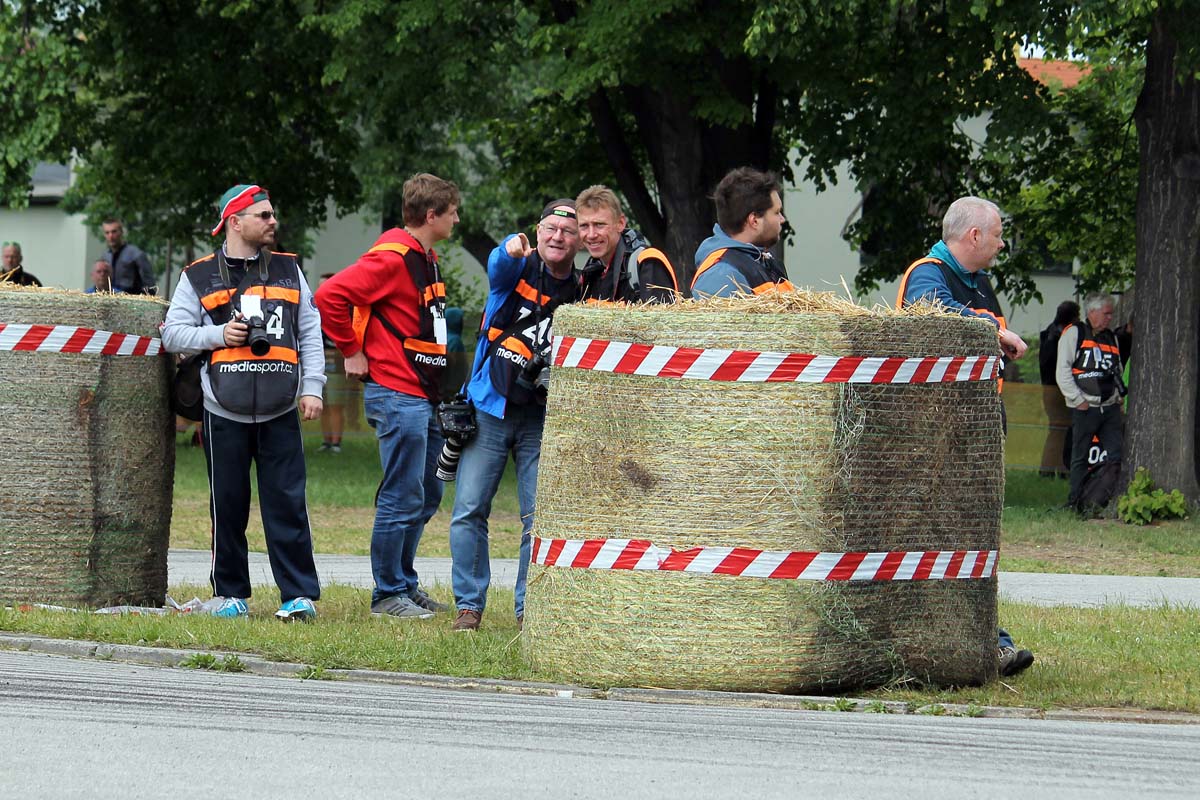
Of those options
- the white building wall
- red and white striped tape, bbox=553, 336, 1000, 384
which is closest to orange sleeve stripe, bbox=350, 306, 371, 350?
red and white striped tape, bbox=553, 336, 1000, 384

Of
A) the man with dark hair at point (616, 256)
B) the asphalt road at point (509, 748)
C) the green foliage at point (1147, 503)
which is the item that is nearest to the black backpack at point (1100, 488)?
the green foliage at point (1147, 503)

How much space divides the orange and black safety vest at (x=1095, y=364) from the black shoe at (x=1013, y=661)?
10971mm

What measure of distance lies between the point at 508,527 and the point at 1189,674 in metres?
8.61

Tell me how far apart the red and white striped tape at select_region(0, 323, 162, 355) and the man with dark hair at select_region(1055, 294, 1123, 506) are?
1165 centimetres

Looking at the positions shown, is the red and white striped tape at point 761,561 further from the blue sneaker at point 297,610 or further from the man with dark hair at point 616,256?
the blue sneaker at point 297,610

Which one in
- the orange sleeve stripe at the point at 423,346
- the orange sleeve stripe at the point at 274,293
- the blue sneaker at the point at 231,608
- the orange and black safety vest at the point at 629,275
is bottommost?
the blue sneaker at the point at 231,608

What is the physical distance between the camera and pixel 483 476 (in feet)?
26.9

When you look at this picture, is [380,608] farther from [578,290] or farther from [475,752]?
[475,752]

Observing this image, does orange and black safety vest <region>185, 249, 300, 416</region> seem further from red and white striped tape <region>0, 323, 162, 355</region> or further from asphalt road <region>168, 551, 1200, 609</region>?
asphalt road <region>168, 551, 1200, 609</region>

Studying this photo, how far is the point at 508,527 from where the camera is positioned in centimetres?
1530

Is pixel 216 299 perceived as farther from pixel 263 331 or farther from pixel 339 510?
pixel 339 510

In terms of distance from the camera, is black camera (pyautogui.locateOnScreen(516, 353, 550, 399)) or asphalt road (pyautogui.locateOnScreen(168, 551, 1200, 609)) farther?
asphalt road (pyautogui.locateOnScreen(168, 551, 1200, 609))

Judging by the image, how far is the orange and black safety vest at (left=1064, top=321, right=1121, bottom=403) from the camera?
58.6ft

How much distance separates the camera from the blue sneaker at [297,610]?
27.8 ft
